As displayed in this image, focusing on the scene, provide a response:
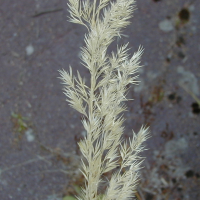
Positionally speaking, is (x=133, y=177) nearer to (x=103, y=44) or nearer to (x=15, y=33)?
(x=103, y=44)

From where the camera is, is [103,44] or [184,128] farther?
[184,128]

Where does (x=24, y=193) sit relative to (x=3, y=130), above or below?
below

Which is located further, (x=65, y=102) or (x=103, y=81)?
(x=65, y=102)

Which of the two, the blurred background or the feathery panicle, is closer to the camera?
the feathery panicle

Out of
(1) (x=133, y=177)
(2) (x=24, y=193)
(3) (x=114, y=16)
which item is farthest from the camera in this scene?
(2) (x=24, y=193)

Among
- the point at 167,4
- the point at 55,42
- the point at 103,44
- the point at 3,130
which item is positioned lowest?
the point at 3,130

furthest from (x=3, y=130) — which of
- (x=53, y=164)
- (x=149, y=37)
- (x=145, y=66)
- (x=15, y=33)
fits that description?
(x=149, y=37)

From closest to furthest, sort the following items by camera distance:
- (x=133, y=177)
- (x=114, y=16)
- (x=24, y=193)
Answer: (x=114, y=16), (x=133, y=177), (x=24, y=193)

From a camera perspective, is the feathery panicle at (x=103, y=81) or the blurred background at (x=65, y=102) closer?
the feathery panicle at (x=103, y=81)
